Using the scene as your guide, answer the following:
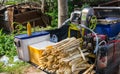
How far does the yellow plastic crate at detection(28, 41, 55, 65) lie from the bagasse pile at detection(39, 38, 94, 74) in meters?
0.12

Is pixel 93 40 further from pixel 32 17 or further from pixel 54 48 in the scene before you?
pixel 32 17

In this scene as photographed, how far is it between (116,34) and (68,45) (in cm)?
126

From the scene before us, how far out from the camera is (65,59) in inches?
134

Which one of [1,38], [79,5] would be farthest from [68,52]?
[79,5]

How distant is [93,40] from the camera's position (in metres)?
3.55

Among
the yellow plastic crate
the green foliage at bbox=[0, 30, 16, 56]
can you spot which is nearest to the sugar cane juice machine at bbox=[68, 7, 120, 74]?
the yellow plastic crate

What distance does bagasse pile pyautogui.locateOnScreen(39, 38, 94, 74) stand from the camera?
3401 mm

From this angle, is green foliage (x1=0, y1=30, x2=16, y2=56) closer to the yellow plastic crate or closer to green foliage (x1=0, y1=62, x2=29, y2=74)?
green foliage (x1=0, y1=62, x2=29, y2=74)

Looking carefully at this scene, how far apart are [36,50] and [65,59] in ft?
2.36

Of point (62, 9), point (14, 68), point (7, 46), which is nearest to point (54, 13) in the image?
point (62, 9)

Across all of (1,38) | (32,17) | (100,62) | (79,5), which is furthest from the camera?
(79,5)

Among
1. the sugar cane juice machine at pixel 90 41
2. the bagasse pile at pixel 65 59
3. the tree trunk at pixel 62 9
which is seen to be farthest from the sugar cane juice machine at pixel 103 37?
the tree trunk at pixel 62 9

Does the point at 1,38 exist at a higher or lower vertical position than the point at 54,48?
lower

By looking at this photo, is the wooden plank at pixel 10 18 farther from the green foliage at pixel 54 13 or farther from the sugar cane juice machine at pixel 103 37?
the sugar cane juice machine at pixel 103 37
